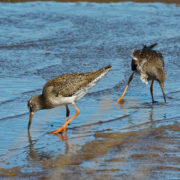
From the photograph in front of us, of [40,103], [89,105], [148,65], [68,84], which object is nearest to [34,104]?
[40,103]

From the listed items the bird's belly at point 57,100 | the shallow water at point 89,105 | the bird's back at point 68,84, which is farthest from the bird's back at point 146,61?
the bird's belly at point 57,100

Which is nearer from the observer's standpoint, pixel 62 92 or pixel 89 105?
pixel 62 92

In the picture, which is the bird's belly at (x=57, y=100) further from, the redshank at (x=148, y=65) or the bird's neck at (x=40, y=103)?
the redshank at (x=148, y=65)

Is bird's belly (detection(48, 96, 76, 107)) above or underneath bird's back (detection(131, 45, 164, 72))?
underneath

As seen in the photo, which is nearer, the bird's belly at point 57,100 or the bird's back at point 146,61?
the bird's belly at point 57,100

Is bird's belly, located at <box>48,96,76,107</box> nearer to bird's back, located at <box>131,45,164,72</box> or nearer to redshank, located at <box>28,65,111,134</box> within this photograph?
redshank, located at <box>28,65,111,134</box>

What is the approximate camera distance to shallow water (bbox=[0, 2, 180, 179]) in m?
5.66

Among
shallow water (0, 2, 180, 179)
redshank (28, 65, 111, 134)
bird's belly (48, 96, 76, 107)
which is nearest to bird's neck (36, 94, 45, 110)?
redshank (28, 65, 111, 134)

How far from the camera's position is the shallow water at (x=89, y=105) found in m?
5.66

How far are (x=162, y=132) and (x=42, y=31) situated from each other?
956 centimetres

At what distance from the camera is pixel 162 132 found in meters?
6.85

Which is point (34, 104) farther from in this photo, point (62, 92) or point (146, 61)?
point (146, 61)

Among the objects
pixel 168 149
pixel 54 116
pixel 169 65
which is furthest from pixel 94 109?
pixel 169 65

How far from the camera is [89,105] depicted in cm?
854
